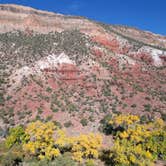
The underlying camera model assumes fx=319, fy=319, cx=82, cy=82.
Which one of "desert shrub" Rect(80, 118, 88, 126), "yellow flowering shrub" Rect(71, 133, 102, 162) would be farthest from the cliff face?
"yellow flowering shrub" Rect(71, 133, 102, 162)

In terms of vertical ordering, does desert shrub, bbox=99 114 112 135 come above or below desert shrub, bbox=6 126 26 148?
above

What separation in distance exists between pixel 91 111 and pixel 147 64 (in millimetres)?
24648

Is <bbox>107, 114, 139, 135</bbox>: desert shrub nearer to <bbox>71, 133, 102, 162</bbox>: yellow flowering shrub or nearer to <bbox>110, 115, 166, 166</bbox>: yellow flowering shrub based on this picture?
<bbox>110, 115, 166, 166</bbox>: yellow flowering shrub

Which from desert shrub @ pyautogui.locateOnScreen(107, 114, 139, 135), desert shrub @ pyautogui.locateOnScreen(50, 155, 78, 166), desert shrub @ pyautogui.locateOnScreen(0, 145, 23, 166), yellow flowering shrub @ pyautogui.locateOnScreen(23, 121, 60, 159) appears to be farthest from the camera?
desert shrub @ pyautogui.locateOnScreen(107, 114, 139, 135)

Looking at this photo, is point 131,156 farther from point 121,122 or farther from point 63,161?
point 121,122

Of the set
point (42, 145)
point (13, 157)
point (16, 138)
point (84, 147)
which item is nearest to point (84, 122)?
point (16, 138)

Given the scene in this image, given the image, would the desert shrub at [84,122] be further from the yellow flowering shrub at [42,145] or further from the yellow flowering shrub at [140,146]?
the yellow flowering shrub at [42,145]

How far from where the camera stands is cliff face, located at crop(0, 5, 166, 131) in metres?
48.4

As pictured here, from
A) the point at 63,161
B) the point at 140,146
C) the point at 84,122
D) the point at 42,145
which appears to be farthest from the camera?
the point at 84,122

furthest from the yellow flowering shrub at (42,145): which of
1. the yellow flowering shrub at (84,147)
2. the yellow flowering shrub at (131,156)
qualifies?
the yellow flowering shrub at (131,156)

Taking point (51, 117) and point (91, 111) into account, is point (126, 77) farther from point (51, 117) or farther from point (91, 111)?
point (51, 117)

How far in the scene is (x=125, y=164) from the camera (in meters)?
28.3

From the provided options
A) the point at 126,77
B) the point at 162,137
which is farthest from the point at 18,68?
the point at 162,137

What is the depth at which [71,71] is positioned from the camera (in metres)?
58.0
